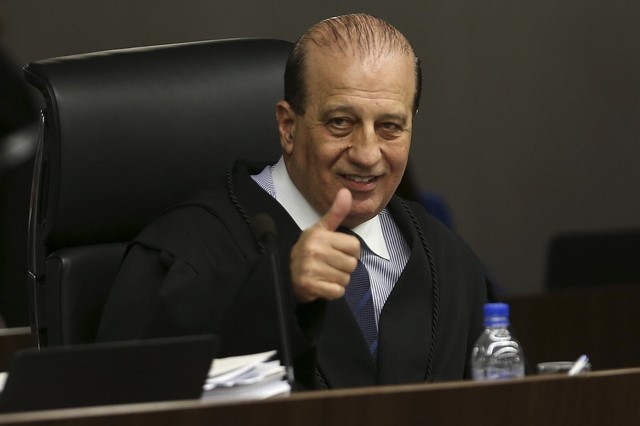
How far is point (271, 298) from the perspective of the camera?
2389mm

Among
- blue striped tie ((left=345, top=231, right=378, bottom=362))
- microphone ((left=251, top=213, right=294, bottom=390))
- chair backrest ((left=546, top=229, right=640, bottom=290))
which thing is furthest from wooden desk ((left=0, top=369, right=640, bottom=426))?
chair backrest ((left=546, top=229, right=640, bottom=290))

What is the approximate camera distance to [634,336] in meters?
4.12

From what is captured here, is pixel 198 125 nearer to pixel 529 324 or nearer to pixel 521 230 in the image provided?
pixel 529 324

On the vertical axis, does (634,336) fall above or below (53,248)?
below

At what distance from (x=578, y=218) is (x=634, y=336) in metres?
1.37

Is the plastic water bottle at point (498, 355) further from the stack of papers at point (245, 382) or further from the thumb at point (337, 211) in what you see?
the stack of papers at point (245, 382)

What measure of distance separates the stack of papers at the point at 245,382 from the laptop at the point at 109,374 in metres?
0.07

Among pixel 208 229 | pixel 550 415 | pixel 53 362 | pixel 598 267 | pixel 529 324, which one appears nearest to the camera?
pixel 53 362

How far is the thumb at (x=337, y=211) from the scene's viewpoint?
235 cm

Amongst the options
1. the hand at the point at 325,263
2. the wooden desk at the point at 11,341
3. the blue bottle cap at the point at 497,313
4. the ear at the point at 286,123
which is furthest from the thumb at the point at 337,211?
the wooden desk at the point at 11,341

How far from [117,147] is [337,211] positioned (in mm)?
526

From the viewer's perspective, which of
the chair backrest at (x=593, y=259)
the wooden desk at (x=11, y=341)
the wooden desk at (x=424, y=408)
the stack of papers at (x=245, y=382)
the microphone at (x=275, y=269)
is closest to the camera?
the wooden desk at (x=424, y=408)

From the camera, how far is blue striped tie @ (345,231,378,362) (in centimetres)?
265

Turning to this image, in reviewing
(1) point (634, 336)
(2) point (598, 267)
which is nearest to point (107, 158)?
(1) point (634, 336)
